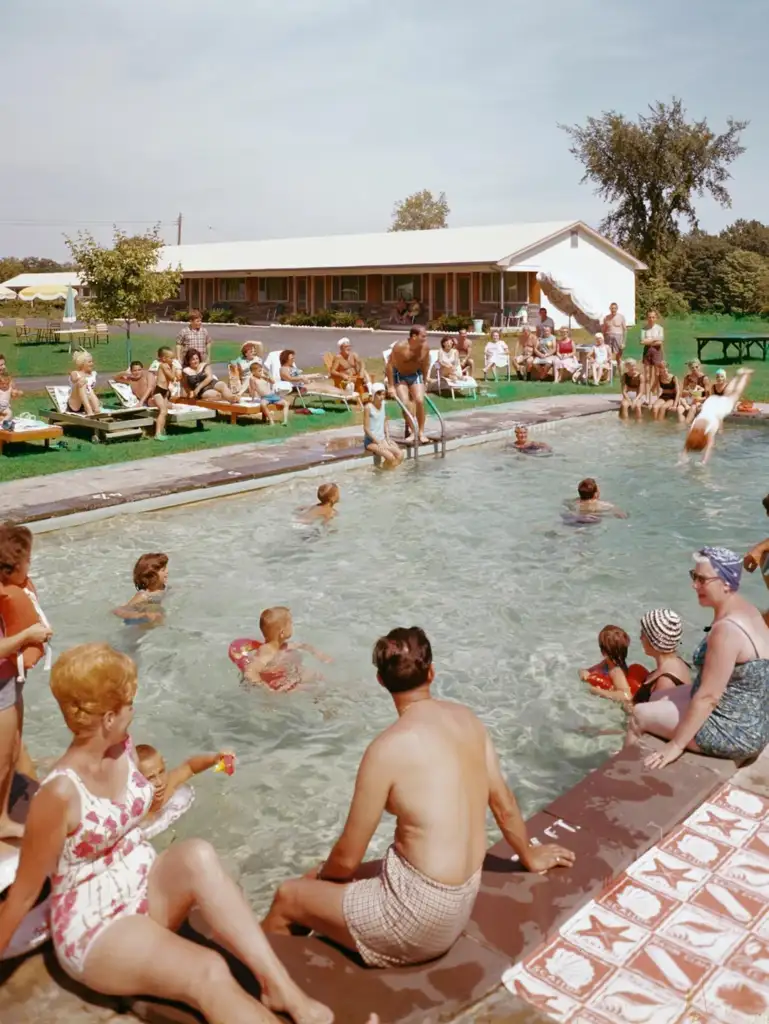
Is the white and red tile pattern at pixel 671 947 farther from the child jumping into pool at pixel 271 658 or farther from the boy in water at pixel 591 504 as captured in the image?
the boy in water at pixel 591 504

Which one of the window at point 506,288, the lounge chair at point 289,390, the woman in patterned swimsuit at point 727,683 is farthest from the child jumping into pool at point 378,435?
the window at point 506,288

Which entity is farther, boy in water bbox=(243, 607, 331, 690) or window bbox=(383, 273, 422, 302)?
window bbox=(383, 273, 422, 302)

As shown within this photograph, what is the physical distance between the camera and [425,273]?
41656mm

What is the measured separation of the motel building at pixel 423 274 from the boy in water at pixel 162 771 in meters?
29.0

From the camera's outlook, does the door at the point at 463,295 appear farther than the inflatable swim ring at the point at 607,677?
Yes

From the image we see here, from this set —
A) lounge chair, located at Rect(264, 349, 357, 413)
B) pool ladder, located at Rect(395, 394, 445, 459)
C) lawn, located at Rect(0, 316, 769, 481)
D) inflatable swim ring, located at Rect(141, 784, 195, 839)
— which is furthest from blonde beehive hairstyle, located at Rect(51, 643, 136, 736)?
lounge chair, located at Rect(264, 349, 357, 413)

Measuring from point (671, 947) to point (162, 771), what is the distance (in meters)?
2.58

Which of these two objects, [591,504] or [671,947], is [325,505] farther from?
[671,947]

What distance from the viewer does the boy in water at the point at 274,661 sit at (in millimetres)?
6637

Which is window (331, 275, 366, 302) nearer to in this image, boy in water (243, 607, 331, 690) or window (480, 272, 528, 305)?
window (480, 272, 528, 305)

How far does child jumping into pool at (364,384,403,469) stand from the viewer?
13.5 m

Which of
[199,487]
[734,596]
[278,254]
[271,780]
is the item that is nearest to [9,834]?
[271,780]

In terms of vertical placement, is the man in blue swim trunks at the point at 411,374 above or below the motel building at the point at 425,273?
below

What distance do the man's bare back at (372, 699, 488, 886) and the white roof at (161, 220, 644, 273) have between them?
35.5m
